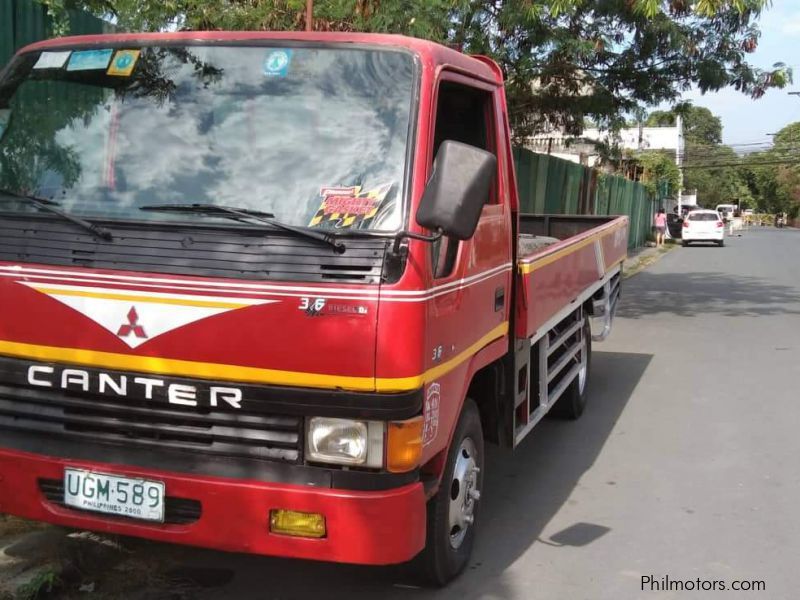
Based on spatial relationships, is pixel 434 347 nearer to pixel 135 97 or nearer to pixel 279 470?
pixel 279 470

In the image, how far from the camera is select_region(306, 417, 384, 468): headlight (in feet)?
10.3

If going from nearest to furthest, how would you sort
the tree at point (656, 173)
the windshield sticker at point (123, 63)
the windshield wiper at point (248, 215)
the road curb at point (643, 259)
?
the windshield wiper at point (248, 215), the windshield sticker at point (123, 63), the road curb at point (643, 259), the tree at point (656, 173)

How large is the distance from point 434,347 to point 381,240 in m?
0.45

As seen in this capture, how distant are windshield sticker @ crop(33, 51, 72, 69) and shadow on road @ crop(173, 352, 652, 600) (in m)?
2.32

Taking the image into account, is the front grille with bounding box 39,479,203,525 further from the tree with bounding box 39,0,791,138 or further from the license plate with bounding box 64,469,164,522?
the tree with bounding box 39,0,791,138

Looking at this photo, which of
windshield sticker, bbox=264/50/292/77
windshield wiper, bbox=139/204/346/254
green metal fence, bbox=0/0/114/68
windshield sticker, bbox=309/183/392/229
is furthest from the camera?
green metal fence, bbox=0/0/114/68

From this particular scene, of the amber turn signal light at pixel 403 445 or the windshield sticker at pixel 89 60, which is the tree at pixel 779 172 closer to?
the windshield sticker at pixel 89 60

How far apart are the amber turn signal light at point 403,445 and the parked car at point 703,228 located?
33.3 m

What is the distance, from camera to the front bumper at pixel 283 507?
3.13 m

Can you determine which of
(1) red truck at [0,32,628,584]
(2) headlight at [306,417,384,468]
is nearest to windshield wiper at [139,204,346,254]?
(1) red truck at [0,32,628,584]

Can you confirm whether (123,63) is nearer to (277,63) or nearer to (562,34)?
(277,63)

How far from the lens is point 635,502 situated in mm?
5148

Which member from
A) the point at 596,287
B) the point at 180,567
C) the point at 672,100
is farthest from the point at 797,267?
the point at 180,567

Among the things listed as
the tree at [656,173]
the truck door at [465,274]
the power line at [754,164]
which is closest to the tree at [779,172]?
the power line at [754,164]
